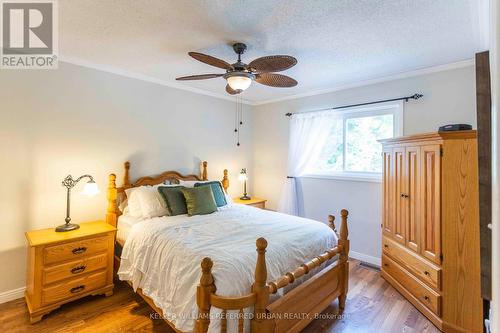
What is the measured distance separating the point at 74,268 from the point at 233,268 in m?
1.71

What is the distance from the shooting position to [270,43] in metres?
2.29

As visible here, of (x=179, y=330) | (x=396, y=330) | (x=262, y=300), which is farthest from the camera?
(x=396, y=330)

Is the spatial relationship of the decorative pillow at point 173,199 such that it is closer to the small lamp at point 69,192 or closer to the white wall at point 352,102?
the small lamp at point 69,192

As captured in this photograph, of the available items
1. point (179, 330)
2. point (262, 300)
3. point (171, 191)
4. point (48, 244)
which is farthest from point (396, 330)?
point (48, 244)

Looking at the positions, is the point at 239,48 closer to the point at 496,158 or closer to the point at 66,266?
the point at 496,158

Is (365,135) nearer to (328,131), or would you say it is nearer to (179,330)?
(328,131)

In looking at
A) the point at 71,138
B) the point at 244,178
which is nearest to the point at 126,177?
the point at 71,138

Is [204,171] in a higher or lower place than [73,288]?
higher

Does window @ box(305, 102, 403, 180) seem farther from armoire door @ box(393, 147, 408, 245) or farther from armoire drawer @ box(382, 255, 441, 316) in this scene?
armoire drawer @ box(382, 255, 441, 316)

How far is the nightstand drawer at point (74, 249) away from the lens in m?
2.20

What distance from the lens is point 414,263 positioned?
96.0 inches

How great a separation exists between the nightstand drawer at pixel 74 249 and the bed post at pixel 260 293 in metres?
1.77

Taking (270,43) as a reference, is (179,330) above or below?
below

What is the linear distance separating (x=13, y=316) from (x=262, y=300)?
2300 mm
